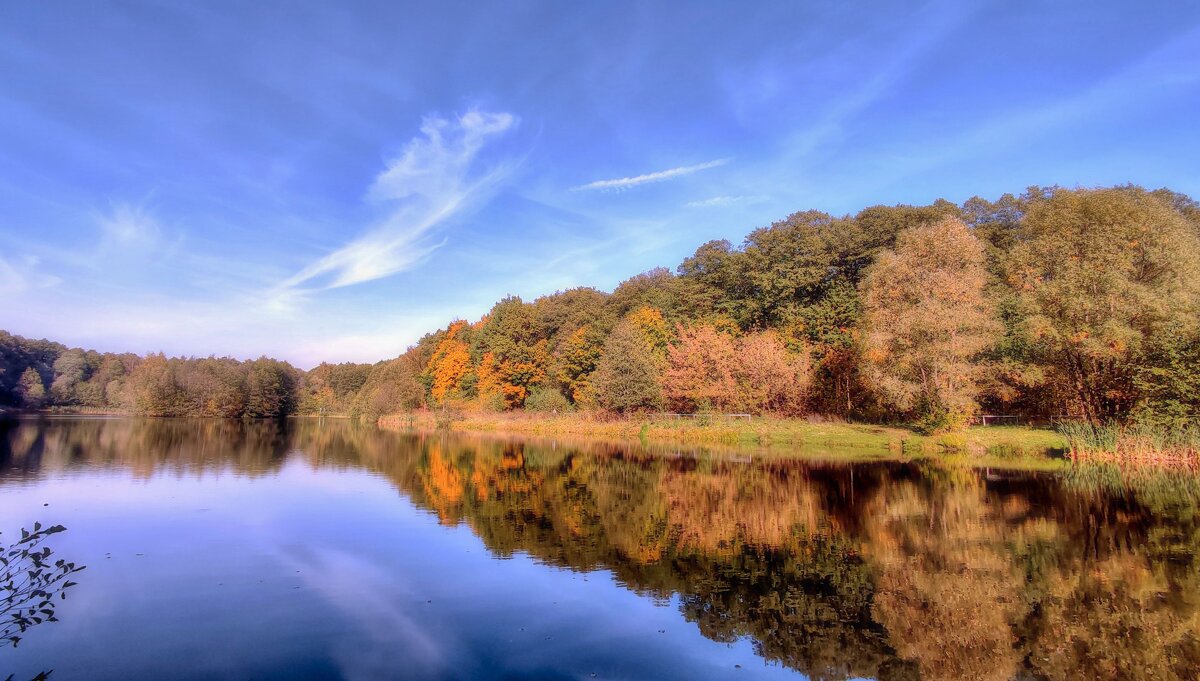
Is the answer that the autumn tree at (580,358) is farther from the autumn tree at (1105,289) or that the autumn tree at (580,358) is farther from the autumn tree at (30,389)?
the autumn tree at (30,389)

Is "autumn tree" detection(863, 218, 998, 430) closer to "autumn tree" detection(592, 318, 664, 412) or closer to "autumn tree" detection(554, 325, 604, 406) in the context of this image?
"autumn tree" detection(592, 318, 664, 412)

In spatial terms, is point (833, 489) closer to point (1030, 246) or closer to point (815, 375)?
point (1030, 246)

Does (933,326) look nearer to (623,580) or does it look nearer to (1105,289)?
(1105,289)

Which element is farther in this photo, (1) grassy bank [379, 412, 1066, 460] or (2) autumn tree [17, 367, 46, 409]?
(2) autumn tree [17, 367, 46, 409]

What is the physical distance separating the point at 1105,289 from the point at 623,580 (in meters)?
Answer: 29.8

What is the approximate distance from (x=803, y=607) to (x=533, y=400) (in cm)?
5580

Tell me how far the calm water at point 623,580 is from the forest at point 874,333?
403 inches

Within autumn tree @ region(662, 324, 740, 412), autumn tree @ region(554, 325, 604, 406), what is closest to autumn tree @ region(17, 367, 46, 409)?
autumn tree @ region(554, 325, 604, 406)

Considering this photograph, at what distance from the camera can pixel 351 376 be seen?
12281 centimetres

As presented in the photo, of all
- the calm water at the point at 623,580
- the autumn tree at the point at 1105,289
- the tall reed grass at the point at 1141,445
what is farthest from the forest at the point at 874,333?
the calm water at the point at 623,580

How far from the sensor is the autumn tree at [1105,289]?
26.5m

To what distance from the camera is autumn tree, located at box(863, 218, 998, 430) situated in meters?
31.7

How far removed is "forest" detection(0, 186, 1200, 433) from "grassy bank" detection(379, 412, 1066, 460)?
5.71 feet

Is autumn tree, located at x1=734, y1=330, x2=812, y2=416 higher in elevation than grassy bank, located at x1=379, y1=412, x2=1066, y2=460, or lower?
higher
